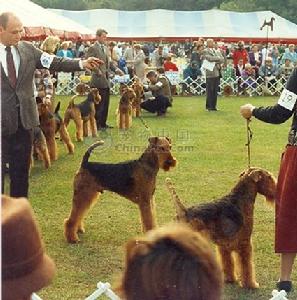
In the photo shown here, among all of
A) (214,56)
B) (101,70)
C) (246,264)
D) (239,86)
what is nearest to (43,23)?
(101,70)

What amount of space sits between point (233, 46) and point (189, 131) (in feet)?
13.4

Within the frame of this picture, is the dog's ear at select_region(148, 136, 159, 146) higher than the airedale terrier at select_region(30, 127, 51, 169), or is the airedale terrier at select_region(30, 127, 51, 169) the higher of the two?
the dog's ear at select_region(148, 136, 159, 146)

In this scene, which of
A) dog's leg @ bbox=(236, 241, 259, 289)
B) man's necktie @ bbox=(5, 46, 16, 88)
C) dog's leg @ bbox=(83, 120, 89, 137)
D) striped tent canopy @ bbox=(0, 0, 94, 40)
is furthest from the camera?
dog's leg @ bbox=(83, 120, 89, 137)

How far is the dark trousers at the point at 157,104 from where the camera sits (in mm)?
11773

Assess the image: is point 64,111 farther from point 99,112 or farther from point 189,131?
point 189,131

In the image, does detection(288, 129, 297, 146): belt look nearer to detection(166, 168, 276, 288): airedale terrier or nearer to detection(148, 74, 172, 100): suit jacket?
detection(166, 168, 276, 288): airedale terrier

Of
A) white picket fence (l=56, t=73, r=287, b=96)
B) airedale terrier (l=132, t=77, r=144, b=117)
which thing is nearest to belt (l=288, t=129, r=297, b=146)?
airedale terrier (l=132, t=77, r=144, b=117)

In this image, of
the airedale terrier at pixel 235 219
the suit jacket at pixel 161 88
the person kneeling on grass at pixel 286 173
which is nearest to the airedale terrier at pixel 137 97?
the suit jacket at pixel 161 88

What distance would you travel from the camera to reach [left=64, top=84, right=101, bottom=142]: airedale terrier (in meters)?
9.47

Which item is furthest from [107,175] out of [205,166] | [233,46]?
[233,46]

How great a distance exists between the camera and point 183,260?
4.90 ft

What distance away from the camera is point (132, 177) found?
4762 mm

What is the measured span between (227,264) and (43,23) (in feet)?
18.6

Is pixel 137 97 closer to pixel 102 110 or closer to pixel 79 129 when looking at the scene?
pixel 102 110
